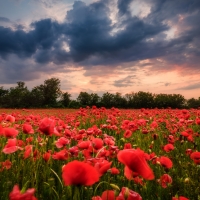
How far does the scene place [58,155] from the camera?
7.06ft

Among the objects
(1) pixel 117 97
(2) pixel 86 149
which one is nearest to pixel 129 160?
(2) pixel 86 149

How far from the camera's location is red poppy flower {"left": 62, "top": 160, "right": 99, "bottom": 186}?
1.00 m

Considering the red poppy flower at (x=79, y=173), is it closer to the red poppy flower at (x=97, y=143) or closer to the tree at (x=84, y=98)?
the red poppy flower at (x=97, y=143)

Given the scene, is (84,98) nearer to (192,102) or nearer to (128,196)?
(192,102)

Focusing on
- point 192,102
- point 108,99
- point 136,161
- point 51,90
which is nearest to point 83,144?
point 136,161

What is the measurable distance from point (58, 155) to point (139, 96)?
39.9 m

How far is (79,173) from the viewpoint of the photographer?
40.5 inches

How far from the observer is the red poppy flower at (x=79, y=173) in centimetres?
100

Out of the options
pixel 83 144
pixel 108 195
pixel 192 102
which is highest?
pixel 192 102

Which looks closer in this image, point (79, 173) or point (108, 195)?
point (79, 173)

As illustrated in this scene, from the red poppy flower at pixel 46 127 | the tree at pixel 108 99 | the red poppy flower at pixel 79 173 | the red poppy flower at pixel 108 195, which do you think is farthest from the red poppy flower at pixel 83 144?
the tree at pixel 108 99

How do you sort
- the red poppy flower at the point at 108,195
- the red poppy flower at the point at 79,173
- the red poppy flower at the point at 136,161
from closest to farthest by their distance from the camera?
the red poppy flower at the point at 79,173, the red poppy flower at the point at 136,161, the red poppy flower at the point at 108,195

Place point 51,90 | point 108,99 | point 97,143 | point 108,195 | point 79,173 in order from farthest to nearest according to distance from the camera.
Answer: point 51,90, point 108,99, point 97,143, point 108,195, point 79,173

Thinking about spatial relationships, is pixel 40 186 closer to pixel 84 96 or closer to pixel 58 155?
pixel 58 155
